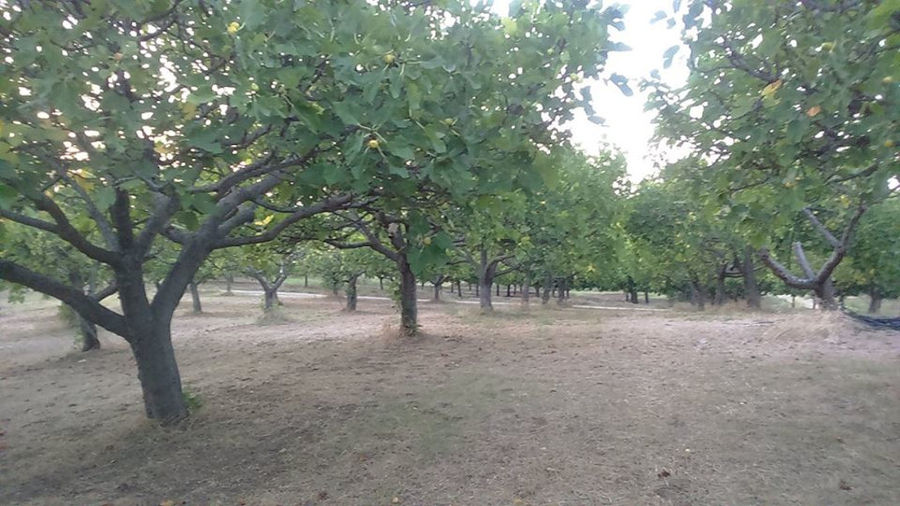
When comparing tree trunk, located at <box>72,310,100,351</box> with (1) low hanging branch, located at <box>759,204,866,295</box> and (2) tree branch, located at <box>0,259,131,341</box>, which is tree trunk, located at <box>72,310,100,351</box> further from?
(1) low hanging branch, located at <box>759,204,866,295</box>

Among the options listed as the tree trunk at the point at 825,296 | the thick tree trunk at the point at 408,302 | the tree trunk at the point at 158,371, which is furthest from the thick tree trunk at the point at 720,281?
the tree trunk at the point at 158,371

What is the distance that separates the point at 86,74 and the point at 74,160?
648 millimetres

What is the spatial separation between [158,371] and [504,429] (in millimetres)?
3358

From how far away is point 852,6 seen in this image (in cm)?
369

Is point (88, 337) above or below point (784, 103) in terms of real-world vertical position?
below

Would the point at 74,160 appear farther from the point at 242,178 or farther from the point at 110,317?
the point at 110,317

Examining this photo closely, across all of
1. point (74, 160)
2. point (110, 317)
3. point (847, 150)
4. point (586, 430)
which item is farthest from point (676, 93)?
point (110, 317)

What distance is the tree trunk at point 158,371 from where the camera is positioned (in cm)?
553

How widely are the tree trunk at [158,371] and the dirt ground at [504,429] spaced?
0.18 metres

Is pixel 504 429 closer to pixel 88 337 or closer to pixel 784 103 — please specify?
pixel 784 103

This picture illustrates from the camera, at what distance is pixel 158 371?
5590 millimetres

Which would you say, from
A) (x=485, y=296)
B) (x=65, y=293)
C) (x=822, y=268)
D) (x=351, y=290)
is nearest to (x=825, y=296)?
(x=822, y=268)

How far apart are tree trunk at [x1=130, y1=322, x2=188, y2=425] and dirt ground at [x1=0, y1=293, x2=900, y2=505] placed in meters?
0.18

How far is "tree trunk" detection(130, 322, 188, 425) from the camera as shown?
5531 mm
